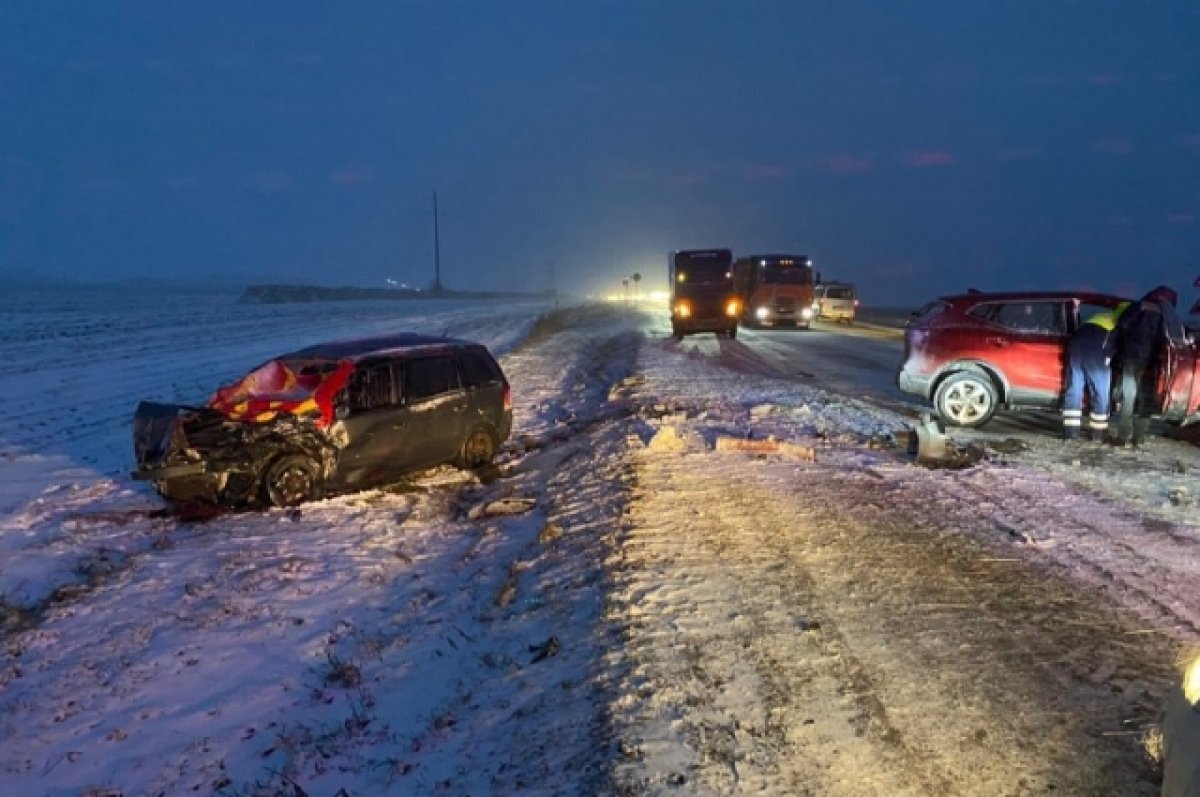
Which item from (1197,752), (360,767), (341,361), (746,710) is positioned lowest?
(360,767)

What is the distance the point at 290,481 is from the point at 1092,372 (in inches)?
366

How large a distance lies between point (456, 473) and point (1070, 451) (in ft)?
24.2

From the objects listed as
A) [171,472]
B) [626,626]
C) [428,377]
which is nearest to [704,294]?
[428,377]

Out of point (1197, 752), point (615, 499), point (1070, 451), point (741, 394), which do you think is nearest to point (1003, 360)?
point (1070, 451)

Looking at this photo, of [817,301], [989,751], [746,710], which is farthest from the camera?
[817,301]

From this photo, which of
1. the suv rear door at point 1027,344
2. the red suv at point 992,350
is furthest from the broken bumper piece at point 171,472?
the suv rear door at point 1027,344

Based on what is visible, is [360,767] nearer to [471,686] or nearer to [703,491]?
[471,686]

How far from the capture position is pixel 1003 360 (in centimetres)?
1089

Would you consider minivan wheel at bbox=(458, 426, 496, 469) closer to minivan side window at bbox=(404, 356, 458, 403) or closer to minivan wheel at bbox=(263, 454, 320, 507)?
minivan side window at bbox=(404, 356, 458, 403)

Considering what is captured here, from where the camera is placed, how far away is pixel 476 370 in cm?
1057

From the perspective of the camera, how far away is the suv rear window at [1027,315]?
35.0ft

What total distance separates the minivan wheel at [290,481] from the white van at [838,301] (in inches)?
1420

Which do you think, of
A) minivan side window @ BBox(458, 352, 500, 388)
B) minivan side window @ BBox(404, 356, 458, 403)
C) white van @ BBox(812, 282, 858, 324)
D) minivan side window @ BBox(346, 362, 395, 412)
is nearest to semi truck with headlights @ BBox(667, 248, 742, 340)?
white van @ BBox(812, 282, 858, 324)

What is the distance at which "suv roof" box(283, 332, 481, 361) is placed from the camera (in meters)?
9.22
